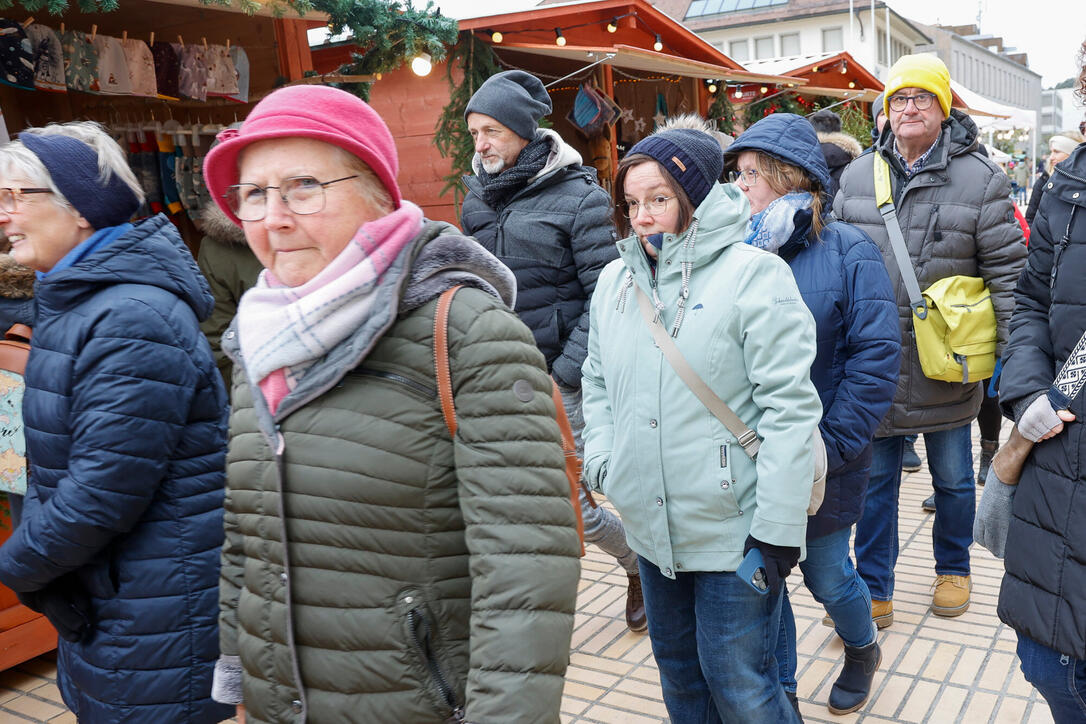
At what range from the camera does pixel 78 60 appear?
196 inches

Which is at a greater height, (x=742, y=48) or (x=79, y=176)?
(x=742, y=48)

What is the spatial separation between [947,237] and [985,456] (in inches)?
104

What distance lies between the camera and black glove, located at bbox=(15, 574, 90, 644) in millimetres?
2209

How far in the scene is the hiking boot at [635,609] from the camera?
402cm

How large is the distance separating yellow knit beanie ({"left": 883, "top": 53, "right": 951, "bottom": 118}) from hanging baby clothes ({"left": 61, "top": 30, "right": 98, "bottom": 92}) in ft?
13.4

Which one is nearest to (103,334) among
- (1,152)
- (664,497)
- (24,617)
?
(1,152)

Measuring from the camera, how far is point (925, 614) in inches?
161

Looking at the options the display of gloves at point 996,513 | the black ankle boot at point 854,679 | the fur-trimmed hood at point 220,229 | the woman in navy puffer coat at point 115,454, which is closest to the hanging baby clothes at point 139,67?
the fur-trimmed hood at point 220,229

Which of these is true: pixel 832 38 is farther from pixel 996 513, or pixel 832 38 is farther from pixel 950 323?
pixel 996 513

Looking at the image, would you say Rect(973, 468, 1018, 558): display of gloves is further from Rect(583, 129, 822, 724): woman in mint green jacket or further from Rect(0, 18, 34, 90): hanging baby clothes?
Rect(0, 18, 34, 90): hanging baby clothes

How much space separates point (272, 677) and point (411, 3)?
498cm

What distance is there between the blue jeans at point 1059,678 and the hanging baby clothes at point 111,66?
16.8ft

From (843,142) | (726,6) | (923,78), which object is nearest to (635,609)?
(923,78)

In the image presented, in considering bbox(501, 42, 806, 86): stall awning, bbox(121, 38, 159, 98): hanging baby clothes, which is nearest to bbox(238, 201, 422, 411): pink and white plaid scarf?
bbox(121, 38, 159, 98): hanging baby clothes
